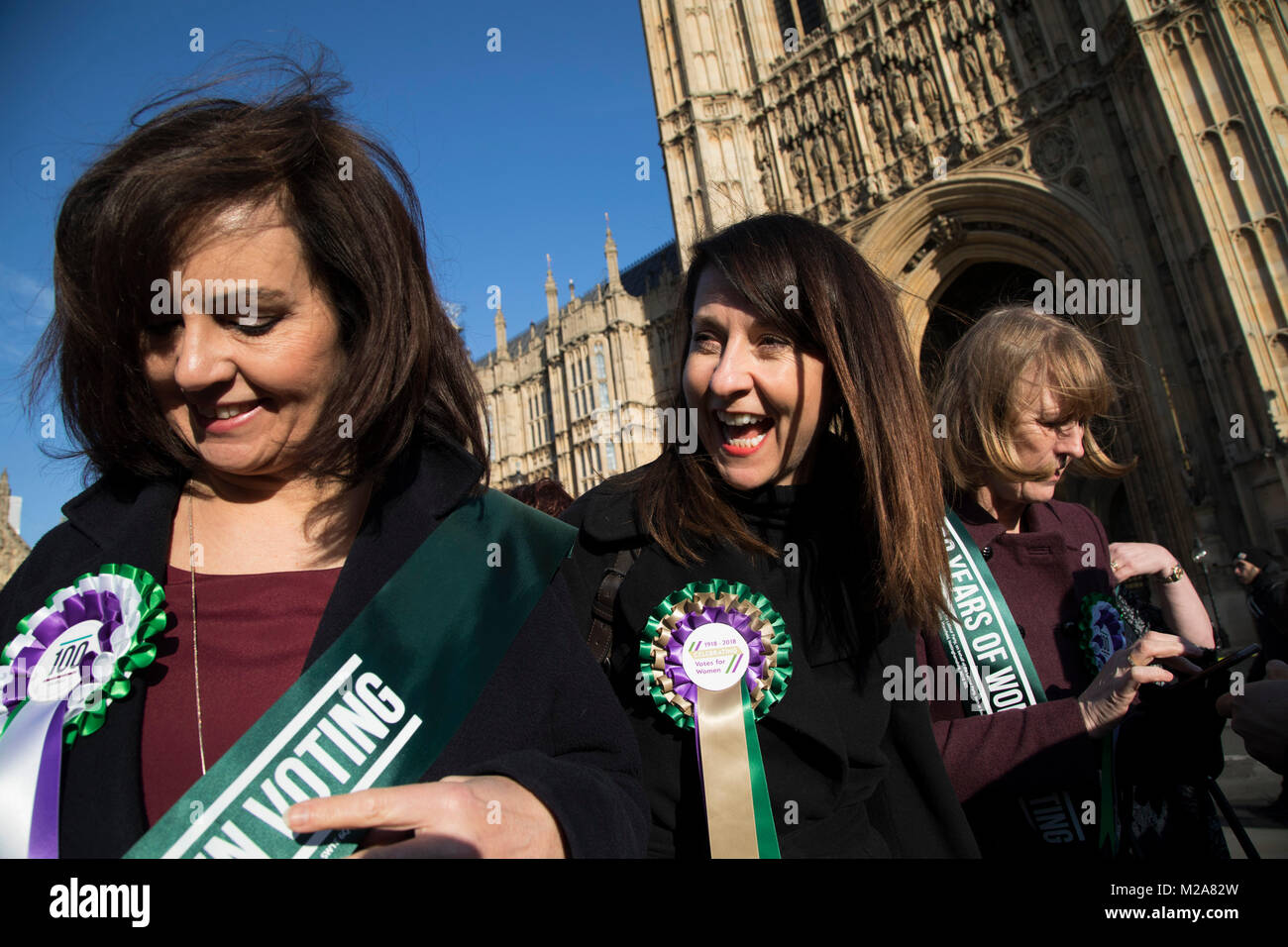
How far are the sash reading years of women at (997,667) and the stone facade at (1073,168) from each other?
18.4ft

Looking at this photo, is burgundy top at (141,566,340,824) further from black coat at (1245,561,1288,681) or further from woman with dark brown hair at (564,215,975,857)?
black coat at (1245,561,1288,681)

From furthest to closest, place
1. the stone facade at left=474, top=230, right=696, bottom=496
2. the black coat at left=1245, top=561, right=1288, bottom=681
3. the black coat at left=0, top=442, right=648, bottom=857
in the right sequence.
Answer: the stone facade at left=474, top=230, right=696, bottom=496, the black coat at left=1245, top=561, right=1288, bottom=681, the black coat at left=0, top=442, right=648, bottom=857

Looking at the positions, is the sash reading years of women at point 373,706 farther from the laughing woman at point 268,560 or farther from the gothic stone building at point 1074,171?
the gothic stone building at point 1074,171

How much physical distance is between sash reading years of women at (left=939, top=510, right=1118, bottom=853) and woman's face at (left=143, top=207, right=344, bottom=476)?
1.64 metres

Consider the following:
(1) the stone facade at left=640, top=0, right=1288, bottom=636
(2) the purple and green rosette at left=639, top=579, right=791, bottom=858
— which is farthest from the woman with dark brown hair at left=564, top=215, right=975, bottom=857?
(1) the stone facade at left=640, top=0, right=1288, bottom=636

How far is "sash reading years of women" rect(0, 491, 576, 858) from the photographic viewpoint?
0.92 metres

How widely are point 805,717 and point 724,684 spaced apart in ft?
0.58

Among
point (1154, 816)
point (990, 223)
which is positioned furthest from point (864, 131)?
point (1154, 816)

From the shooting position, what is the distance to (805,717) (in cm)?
143

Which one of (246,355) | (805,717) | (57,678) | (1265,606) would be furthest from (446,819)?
(1265,606)

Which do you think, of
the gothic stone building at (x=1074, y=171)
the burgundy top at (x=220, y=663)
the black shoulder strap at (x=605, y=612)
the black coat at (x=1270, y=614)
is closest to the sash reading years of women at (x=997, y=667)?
the black shoulder strap at (x=605, y=612)

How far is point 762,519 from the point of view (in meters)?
1.69
